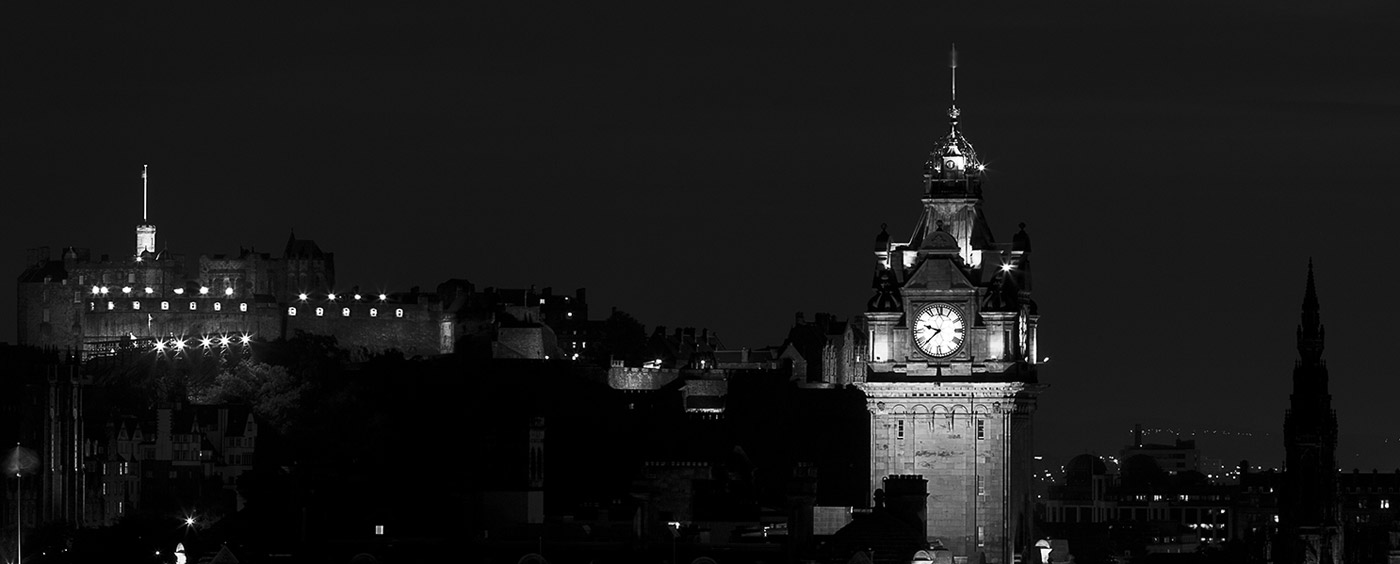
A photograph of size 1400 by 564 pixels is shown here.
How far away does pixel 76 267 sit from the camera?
175 meters

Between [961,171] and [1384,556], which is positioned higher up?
[961,171]

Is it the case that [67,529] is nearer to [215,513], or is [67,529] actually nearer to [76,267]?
[215,513]

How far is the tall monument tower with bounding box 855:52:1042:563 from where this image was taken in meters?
67.8

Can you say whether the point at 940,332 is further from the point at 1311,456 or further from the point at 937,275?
the point at 1311,456

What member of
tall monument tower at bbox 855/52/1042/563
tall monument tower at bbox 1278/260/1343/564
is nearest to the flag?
tall monument tower at bbox 855/52/1042/563

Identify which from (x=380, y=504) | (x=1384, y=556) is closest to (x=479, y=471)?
(x=380, y=504)

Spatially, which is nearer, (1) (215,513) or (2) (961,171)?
(2) (961,171)

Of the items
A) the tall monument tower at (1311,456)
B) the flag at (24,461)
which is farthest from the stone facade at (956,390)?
the flag at (24,461)

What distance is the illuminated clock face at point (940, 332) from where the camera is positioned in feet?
223

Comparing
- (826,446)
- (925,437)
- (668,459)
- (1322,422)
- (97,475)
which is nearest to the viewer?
(1322,422)

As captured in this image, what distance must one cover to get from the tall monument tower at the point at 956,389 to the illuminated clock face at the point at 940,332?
16 mm

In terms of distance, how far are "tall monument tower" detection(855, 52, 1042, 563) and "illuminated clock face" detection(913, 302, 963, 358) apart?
0.05 ft

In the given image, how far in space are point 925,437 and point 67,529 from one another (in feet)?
195

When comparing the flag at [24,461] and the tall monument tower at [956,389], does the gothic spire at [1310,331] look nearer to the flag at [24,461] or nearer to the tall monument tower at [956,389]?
the tall monument tower at [956,389]
